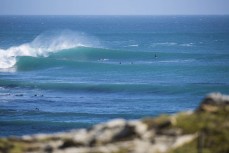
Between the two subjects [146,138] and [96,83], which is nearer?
[146,138]

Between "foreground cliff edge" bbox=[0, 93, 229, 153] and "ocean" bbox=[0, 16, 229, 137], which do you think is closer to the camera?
"foreground cliff edge" bbox=[0, 93, 229, 153]

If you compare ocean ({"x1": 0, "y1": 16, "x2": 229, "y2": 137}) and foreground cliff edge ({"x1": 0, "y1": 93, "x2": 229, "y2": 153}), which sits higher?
foreground cliff edge ({"x1": 0, "y1": 93, "x2": 229, "y2": 153})

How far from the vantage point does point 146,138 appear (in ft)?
48.4

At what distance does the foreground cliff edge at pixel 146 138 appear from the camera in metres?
14.5

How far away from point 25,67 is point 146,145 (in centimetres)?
7117

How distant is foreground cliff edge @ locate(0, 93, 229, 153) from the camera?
47.4ft

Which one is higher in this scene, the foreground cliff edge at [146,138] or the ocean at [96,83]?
the foreground cliff edge at [146,138]

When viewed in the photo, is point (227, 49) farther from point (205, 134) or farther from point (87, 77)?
point (205, 134)

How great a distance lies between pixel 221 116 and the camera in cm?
1567

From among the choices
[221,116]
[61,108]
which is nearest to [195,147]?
[221,116]

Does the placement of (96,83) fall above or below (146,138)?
below

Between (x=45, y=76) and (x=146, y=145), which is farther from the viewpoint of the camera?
(x=45, y=76)

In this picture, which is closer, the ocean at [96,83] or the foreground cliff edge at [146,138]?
the foreground cliff edge at [146,138]

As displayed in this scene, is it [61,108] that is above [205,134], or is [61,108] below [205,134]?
below
